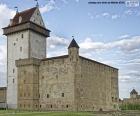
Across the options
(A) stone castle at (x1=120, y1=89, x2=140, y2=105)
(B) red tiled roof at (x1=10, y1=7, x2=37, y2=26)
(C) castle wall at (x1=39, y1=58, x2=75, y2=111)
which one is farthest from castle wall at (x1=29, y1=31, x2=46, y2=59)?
(A) stone castle at (x1=120, y1=89, x2=140, y2=105)

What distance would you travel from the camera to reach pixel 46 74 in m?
66.4

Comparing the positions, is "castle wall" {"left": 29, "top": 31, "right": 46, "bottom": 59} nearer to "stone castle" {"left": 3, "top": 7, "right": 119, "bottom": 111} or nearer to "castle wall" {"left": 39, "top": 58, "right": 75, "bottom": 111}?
"stone castle" {"left": 3, "top": 7, "right": 119, "bottom": 111}

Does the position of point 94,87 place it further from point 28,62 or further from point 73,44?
point 28,62

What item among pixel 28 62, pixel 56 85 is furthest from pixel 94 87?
pixel 28 62

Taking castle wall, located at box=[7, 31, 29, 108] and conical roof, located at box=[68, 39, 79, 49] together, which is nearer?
conical roof, located at box=[68, 39, 79, 49]

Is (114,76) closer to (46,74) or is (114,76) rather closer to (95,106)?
(95,106)

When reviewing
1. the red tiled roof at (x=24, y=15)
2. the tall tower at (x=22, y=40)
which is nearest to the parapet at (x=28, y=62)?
the tall tower at (x=22, y=40)

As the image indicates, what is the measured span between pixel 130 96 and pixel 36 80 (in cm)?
9200

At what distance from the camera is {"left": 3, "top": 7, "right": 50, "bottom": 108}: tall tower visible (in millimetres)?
71125

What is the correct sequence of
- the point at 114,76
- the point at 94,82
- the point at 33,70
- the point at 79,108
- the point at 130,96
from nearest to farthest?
the point at 79,108 → the point at 33,70 → the point at 94,82 → the point at 114,76 → the point at 130,96

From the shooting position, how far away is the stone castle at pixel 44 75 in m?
63.2

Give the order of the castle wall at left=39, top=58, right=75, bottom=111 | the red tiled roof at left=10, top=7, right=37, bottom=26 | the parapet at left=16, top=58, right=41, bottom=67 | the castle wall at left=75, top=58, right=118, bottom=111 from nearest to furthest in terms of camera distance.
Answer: the castle wall at left=39, top=58, right=75, bottom=111, the castle wall at left=75, top=58, right=118, bottom=111, the parapet at left=16, top=58, right=41, bottom=67, the red tiled roof at left=10, top=7, right=37, bottom=26

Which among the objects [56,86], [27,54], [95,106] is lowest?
[95,106]

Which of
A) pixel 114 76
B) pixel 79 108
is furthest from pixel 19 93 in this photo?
pixel 114 76
